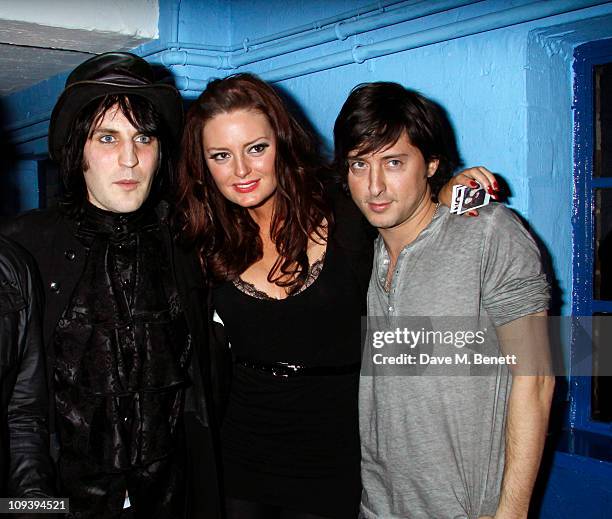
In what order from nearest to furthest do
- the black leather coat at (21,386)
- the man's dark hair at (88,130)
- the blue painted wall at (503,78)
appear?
1. the black leather coat at (21,386)
2. the man's dark hair at (88,130)
3. the blue painted wall at (503,78)

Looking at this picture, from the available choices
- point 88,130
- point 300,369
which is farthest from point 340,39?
point 300,369

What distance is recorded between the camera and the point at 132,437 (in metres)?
1.98

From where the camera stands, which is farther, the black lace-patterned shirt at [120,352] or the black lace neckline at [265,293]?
the black lace neckline at [265,293]

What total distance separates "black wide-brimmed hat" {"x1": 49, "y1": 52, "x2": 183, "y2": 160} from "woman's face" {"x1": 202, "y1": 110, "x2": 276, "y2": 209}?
0.18m

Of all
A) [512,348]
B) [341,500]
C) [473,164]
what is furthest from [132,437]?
[473,164]

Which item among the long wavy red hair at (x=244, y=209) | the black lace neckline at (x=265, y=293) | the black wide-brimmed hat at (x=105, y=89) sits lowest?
the black lace neckline at (x=265, y=293)

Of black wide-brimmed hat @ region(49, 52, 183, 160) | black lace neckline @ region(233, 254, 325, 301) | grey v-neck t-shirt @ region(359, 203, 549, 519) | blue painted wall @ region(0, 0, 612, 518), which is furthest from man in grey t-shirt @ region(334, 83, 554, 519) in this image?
black wide-brimmed hat @ region(49, 52, 183, 160)

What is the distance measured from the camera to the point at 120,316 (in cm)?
201

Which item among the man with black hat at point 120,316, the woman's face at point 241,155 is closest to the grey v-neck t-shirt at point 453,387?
the woman's face at point 241,155

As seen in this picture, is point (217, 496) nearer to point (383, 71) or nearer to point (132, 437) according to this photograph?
point (132, 437)

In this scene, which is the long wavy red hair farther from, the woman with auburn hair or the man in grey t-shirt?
the man in grey t-shirt

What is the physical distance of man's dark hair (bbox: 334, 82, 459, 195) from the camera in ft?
6.35

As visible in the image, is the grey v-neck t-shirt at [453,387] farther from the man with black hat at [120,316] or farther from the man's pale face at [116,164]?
the man's pale face at [116,164]

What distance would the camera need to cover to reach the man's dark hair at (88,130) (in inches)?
79.0
